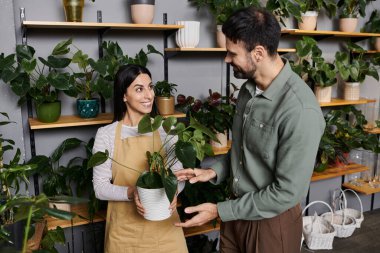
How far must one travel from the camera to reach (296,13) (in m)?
2.64

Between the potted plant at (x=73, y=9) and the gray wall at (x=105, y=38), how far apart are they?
0.71ft

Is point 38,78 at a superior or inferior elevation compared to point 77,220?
superior

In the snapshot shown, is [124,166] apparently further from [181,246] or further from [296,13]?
[296,13]

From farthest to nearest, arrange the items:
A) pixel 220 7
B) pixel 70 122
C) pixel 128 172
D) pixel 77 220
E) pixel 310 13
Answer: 1. pixel 310 13
2. pixel 220 7
3. pixel 77 220
4. pixel 70 122
5. pixel 128 172

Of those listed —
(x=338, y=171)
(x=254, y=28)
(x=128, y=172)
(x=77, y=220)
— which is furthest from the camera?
(x=338, y=171)

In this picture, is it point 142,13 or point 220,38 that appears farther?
point 220,38

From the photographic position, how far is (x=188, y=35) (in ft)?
8.23

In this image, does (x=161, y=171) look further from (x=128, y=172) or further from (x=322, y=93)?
(x=322, y=93)

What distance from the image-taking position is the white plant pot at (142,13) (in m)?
2.31

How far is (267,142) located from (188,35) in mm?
1353

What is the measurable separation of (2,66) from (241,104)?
4.22 ft

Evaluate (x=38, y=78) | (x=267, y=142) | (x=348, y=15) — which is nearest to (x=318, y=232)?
(x=348, y=15)

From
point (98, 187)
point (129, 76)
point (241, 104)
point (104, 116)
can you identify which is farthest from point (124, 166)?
point (104, 116)

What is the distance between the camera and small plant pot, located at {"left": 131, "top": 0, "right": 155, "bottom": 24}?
231 centimetres
